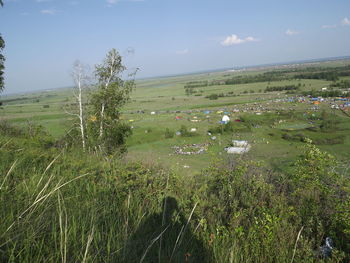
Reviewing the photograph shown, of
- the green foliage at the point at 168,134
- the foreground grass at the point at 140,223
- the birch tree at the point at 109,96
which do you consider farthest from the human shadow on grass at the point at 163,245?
the green foliage at the point at 168,134

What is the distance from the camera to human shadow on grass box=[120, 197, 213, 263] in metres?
1.65

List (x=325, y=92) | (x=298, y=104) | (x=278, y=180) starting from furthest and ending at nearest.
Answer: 1. (x=325, y=92)
2. (x=298, y=104)
3. (x=278, y=180)

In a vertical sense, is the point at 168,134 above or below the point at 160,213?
Answer: below

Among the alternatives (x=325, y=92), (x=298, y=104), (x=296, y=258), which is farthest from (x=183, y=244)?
(x=325, y=92)

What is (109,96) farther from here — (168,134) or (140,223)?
(168,134)

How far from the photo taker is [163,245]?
202 centimetres

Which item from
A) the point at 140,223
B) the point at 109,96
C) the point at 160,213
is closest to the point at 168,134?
the point at 109,96

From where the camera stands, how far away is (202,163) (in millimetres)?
28281

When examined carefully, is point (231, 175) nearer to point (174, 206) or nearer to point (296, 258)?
point (174, 206)

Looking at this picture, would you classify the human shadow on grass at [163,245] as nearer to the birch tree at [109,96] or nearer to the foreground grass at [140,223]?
the foreground grass at [140,223]

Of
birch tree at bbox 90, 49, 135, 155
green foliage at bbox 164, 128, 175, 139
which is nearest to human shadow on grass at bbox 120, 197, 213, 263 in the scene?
birch tree at bbox 90, 49, 135, 155

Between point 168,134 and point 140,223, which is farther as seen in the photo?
point 168,134

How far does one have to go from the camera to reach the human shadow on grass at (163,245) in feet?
5.41

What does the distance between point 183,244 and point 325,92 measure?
321 feet
